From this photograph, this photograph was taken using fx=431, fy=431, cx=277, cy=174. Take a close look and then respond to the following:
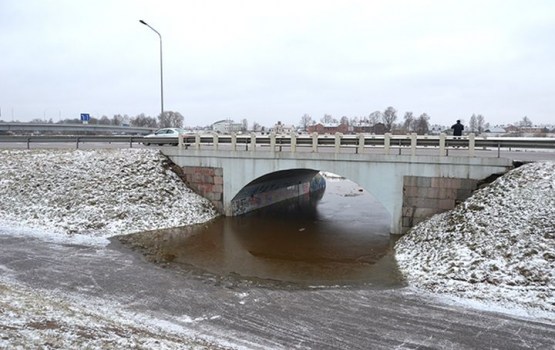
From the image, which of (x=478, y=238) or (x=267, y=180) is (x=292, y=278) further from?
(x=267, y=180)

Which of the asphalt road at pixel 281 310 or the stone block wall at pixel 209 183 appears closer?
the asphalt road at pixel 281 310

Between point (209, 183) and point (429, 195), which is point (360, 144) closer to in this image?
point (429, 195)

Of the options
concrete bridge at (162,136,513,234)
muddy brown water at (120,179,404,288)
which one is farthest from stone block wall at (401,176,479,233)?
muddy brown water at (120,179,404,288)

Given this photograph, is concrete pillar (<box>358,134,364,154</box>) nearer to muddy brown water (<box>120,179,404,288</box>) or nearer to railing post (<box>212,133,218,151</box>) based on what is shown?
muddy brown water (<box>120,179,404,288</box>)

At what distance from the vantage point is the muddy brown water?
13.1m

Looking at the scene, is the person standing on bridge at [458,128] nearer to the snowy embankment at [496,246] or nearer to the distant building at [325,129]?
the snowy embankment at [496,246]

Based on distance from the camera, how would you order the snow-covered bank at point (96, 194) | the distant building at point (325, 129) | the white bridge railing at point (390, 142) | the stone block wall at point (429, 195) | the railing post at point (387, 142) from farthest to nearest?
the distant building at point (325, 129) < the snow-covered bank at point (96, 194) < the railing post at point (387, 142) < the white bridge railing at point (390, 142) < the stone block wall at point (429, 195)

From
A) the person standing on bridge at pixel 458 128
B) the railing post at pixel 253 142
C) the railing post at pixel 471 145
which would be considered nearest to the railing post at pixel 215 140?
the railing post at pixel 253 142

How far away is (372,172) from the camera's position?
1806cm

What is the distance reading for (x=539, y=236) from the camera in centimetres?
1226

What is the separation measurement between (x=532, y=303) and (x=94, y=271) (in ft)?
38.4

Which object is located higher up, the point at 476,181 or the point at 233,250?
the point at 476,181

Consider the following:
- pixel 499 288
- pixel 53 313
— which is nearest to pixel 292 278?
pixel 499 288

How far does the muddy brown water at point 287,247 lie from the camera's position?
13078 mm
